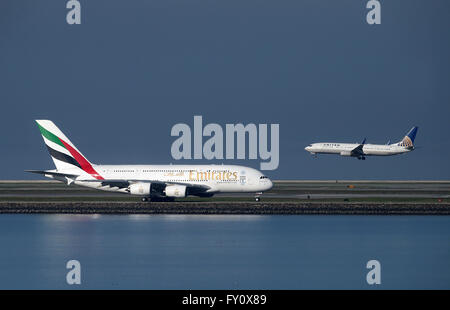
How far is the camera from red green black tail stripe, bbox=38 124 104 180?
97312mm

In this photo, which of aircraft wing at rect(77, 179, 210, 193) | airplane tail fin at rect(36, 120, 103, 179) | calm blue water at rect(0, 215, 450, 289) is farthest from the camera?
airplane tail fin at rect(36, 120, 103, 179)

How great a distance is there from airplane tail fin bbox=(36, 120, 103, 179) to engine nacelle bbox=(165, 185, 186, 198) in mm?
8377

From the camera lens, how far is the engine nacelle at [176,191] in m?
92.9

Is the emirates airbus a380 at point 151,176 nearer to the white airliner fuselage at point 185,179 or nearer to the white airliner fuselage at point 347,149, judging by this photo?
the white airliner fuselage at point 185,179

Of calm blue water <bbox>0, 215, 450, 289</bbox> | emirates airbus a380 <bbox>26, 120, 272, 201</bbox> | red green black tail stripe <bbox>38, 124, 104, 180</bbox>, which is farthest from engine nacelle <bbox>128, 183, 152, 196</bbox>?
calm blue water <bbox>0, 215, 450, 289</bbox>

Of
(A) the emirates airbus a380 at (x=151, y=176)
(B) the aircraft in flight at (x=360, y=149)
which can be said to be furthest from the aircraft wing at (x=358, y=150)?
(A) the emirates airbus a380 at (x=151, y=176)

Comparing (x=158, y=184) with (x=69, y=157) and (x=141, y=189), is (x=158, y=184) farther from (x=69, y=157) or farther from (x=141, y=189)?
(x=69, y=157)

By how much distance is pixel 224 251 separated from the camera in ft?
202

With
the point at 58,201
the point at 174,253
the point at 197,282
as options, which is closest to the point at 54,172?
the point at 58,201

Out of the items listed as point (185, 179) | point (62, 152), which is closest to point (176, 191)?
point (185, 179)

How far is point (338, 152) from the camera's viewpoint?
191625 millimetres

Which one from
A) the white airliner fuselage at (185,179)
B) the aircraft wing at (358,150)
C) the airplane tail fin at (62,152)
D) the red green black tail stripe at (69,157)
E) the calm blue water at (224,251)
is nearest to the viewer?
the calm blue water at (224,251)

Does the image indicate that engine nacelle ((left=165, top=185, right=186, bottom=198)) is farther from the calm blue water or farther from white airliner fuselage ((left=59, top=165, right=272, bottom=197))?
the calm blue water
